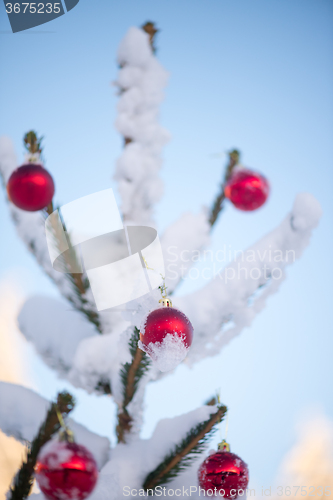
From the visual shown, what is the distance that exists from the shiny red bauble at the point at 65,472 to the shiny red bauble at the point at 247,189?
0.67 meters

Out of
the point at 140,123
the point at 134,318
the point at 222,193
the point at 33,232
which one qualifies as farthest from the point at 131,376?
the point at 140,123

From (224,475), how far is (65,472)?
1.01ft

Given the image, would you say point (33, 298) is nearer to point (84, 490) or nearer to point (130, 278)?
point (130, 278)

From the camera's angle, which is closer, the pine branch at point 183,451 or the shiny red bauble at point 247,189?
the pine branch at point 183,451

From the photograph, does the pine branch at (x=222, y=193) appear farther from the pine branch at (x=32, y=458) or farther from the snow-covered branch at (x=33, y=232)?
the pine branch at (x=32, y=458)

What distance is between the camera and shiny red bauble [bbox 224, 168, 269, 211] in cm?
89

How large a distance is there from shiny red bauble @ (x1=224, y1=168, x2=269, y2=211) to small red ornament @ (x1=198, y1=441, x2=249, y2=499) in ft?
1.92

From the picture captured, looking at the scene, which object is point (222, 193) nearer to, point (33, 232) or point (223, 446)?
point (33, 232)

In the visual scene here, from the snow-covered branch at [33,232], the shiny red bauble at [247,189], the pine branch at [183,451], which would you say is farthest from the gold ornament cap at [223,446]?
the shiny red bauble at [247,189]

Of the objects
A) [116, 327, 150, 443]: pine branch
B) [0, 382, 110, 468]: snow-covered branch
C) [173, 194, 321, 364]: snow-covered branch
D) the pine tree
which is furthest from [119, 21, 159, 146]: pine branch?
[0, 382, 110, 468]: snow-covered branch

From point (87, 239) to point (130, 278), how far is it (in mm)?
152

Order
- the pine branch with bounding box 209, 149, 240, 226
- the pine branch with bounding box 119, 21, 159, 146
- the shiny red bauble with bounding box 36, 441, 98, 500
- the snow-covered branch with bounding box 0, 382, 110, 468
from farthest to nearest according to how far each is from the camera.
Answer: the pine branch with bounding box 119, 21, 159, 146 < the pine branch with bounding box 209, 149, 240, 226 < the snow-covered branch with bounding box 0, 382, 110, 468 < the shiny red bauble with bounding box 36, 441, 98, 500

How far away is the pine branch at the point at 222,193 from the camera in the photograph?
37.7 inches

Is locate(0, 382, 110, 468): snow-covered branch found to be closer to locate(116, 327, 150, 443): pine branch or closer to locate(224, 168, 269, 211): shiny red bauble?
locate(116, 327, 150, 443): pine branch
